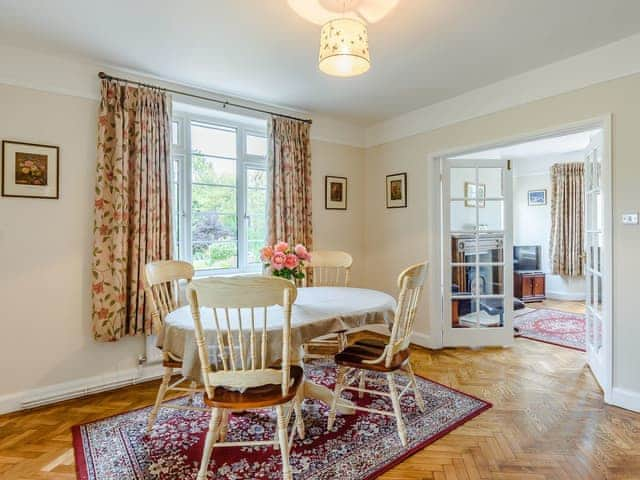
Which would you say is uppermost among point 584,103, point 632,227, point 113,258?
point 584,103

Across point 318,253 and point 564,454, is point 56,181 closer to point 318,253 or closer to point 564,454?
point 318,253

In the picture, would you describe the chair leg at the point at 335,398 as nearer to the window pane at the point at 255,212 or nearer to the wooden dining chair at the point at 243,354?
the wooden dining chair at the point at 243,354

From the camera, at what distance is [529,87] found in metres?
3.08

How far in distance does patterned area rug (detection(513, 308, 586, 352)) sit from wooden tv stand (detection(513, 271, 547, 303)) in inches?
30.1

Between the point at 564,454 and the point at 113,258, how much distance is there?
126 inches

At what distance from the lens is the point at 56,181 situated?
2721 millimetres

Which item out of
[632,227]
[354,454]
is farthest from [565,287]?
[354,454]

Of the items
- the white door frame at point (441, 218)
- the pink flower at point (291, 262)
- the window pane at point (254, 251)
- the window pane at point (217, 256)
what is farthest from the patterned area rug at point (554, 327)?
the window pane at point (217, 256)

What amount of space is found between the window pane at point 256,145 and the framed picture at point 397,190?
148 cm

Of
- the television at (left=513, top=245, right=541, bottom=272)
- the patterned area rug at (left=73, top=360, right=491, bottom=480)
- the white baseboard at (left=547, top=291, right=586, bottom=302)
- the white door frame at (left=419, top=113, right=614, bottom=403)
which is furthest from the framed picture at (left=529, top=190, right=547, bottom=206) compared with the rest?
the patterned area rug at (left=73, top=360, right=491, bottom=480)

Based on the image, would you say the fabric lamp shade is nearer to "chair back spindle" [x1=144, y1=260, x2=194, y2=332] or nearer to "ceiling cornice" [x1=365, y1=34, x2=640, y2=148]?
"chair back spindle" [x1=144, y1=260, x2=194, y2=332]

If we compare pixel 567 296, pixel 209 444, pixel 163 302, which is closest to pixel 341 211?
pixel 163 302

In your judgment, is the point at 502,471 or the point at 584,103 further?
the point at 584,103

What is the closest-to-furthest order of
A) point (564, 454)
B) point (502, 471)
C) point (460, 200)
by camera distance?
point (502, 471) → point (564, 454) → point (460, 200)
